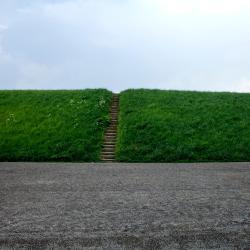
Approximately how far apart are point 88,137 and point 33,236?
75.5 ft

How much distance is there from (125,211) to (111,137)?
21.6m

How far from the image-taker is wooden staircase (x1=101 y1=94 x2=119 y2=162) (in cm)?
2998

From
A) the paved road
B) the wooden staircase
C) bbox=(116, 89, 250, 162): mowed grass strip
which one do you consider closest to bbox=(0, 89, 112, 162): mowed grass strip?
the wooden staircase

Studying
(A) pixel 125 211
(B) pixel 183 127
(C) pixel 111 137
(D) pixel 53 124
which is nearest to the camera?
(A) pixel 125 211

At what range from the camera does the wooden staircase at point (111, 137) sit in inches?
1180

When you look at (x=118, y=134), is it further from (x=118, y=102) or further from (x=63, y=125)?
(x=118, y=102)

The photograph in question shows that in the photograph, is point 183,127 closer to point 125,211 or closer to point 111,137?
point 111,137

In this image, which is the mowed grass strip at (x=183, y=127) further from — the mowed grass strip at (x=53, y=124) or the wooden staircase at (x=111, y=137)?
the mowed grass strip at (x=53, y=124)

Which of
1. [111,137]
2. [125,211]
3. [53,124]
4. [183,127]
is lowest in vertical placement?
[125,211]

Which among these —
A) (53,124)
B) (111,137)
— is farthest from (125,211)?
(53,124)

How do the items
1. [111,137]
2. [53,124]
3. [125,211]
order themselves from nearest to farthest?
[125,211] → [111,137] → [53,124]

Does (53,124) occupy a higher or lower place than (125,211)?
higher

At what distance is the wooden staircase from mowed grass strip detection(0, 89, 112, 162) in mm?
436

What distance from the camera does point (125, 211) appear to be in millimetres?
12258
